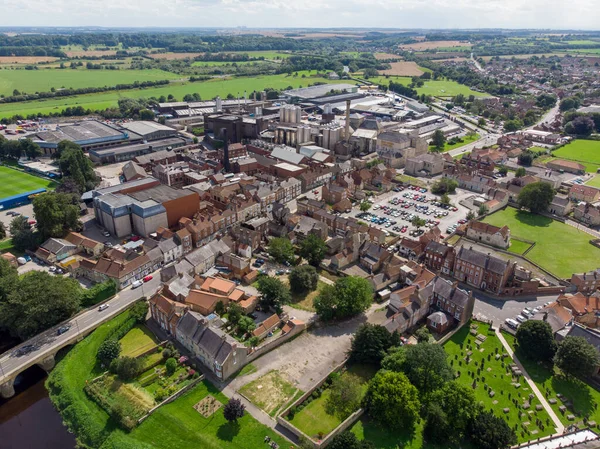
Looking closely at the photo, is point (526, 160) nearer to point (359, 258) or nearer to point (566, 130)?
point (566, 130)

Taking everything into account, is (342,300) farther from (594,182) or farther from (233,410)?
(594,182)

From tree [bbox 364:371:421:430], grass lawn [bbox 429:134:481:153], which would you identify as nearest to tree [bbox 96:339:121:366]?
tree [bbox 364:371:421:430]

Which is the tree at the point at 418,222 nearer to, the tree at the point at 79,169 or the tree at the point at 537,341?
the tree at the point at 537,341

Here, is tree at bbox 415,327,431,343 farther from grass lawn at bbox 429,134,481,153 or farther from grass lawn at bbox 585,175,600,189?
grass lawn at bbox 429,134,481,153

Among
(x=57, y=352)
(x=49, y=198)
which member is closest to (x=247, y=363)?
(x=57, y=352)

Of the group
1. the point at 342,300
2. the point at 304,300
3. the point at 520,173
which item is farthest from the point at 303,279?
the point at 520,173
